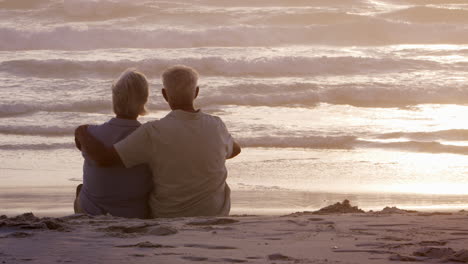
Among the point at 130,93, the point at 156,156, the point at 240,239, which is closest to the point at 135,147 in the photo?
the point at 156,156

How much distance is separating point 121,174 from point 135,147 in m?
0.26

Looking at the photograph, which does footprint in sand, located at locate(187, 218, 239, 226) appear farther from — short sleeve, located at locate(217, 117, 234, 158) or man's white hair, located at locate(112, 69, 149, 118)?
man's white hair, located at locate(112, 69, 149, 118)

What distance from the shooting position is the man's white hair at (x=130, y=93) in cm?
579

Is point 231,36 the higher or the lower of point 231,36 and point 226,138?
the higher

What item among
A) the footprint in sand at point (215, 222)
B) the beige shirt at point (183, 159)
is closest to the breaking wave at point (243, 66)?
the beige shirt at point (183, 159)

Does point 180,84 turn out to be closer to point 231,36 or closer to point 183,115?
point 183,115

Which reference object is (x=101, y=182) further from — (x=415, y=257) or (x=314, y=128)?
(x=314, y=128)

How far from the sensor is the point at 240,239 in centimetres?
505

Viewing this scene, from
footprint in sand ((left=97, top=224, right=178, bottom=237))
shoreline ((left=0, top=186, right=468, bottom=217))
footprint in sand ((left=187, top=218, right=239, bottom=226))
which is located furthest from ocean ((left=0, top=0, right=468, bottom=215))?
footprint in sand ((left=97, top=224, right=178, bottom=237))

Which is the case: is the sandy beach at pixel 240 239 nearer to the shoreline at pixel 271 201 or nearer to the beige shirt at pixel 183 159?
the beige shirt at pixel 183 159

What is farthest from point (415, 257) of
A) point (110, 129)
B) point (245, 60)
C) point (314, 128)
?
point (245, 60)

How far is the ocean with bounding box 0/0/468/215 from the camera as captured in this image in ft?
30.6

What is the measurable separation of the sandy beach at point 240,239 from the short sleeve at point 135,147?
0.34m

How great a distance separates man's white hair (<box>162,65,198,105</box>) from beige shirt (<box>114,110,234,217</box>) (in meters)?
0.08
